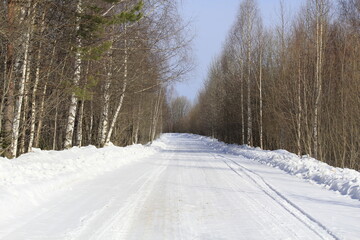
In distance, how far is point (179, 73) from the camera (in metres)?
18.8

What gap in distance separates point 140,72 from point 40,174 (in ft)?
35.7

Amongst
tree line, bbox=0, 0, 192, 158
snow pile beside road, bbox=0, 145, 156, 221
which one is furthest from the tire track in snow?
tree line, bbox=0, 0, 192, 158

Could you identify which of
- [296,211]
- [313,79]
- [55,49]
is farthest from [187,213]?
[313,79]

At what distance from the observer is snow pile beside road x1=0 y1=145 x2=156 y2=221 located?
6.69 meters

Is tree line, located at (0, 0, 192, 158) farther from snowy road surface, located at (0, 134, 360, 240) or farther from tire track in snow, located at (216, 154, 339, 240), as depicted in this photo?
tire track in snow, located at (216, 154, 339, 240)

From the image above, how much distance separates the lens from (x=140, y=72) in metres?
19.0

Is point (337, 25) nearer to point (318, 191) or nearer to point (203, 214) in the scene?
point (318, 191)

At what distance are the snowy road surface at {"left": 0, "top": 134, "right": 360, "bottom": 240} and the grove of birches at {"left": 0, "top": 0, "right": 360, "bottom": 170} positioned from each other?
437 cm

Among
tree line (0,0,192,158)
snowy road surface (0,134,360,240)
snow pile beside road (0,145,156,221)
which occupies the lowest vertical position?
snowy road surface (0,134,360,240)

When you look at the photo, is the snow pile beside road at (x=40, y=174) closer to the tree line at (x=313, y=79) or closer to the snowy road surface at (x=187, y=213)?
the snowy road surface at (x=187, y=213)

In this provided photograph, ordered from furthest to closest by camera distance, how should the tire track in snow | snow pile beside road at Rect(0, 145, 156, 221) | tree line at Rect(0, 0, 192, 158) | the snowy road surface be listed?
tree line at Rect(0, 0, 192, 158) < snow pile beside road at Rect(0, 145, 156, 221) < the tire track in snow < the snowy road surface

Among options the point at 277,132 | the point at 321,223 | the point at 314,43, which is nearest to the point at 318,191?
the point at 321,223

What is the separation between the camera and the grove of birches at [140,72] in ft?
37.3

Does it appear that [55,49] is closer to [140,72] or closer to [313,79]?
[140,72]
